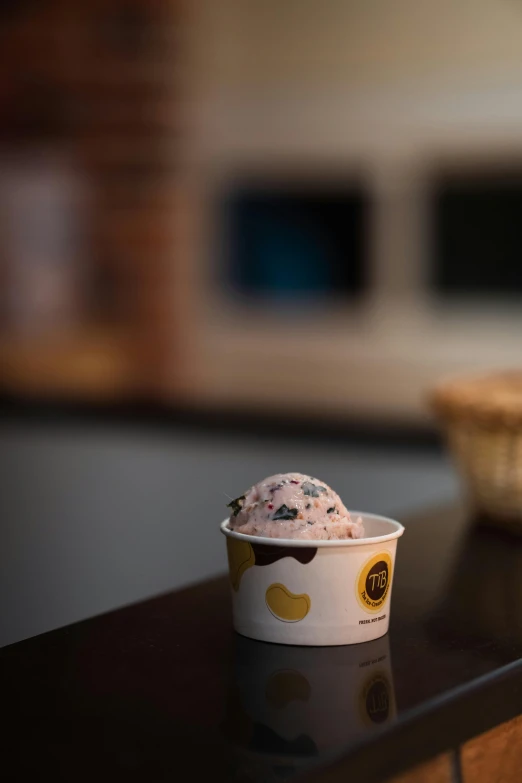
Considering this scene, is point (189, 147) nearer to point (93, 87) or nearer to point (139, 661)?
point (93, 87)

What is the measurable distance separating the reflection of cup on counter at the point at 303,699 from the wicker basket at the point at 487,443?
17.7 inches

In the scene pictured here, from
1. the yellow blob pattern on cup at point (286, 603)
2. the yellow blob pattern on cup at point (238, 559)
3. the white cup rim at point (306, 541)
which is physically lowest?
the yellow blob pattern on cup at point (286, 603)

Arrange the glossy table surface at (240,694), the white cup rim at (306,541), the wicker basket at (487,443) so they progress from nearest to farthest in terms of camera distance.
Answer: the glossy table surface at (240,694) → the white cup rim at (306,541) → the wicker basket at (487,443)

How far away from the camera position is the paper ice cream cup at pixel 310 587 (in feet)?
2.53

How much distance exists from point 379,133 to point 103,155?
1306 mm

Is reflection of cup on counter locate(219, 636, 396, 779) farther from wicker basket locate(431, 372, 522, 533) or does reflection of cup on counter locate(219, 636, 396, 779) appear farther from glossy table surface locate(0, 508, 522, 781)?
wicker basket locate(431, 372, 522, 533)

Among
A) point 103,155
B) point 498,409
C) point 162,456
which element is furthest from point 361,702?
point 103,155

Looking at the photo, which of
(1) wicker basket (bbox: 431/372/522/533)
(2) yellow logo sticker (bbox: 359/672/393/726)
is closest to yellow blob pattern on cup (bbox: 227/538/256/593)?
(2) yellow logo sticker (bbox: 359/672/393/726)

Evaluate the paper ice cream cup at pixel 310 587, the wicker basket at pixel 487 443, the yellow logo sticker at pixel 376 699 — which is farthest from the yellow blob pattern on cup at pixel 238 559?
the wicker basket at pixel 487 443

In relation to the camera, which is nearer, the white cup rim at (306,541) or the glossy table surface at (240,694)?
the glossy table surface at (240,694)

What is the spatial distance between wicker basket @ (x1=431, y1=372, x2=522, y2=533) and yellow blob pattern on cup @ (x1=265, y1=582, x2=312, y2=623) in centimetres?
50

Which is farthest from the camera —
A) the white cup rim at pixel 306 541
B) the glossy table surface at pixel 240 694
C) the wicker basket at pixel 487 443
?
the wicker basket at pixel 487 443

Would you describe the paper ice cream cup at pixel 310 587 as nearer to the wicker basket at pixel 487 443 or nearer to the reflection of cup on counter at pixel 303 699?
the reflection of cup on counter at pixel 303 699

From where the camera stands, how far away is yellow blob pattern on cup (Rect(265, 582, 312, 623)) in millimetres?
780
